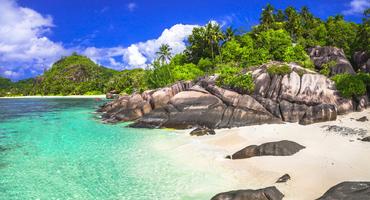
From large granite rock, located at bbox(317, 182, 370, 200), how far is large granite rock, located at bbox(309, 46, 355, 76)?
35.0m

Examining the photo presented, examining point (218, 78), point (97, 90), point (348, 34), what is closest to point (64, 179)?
point (218, 78)

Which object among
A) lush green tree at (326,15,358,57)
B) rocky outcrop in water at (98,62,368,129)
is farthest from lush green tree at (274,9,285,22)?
rocky outcrop in water at (98,62,368,129)

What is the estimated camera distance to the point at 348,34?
215 ft

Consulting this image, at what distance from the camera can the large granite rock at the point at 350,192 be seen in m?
10.1

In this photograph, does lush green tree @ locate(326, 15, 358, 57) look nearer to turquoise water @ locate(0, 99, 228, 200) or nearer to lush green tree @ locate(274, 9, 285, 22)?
lush green tree @ locate(274, 9, 285, 22)

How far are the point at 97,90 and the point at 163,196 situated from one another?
139m

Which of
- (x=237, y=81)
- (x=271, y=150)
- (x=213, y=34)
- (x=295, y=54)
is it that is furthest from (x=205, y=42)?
(x=271, y=150)

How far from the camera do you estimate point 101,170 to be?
1711 cm

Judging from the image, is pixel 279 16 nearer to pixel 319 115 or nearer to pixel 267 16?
pixel 267 16

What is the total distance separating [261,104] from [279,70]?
5.19 meters

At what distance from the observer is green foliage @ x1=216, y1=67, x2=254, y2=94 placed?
32656mm

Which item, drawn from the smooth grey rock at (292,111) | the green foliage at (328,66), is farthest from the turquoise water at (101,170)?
the green foliage at (328,66)

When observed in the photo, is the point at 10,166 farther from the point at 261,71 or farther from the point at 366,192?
the point at 261,71

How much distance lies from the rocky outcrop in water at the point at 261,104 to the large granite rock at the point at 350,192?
1548cm
